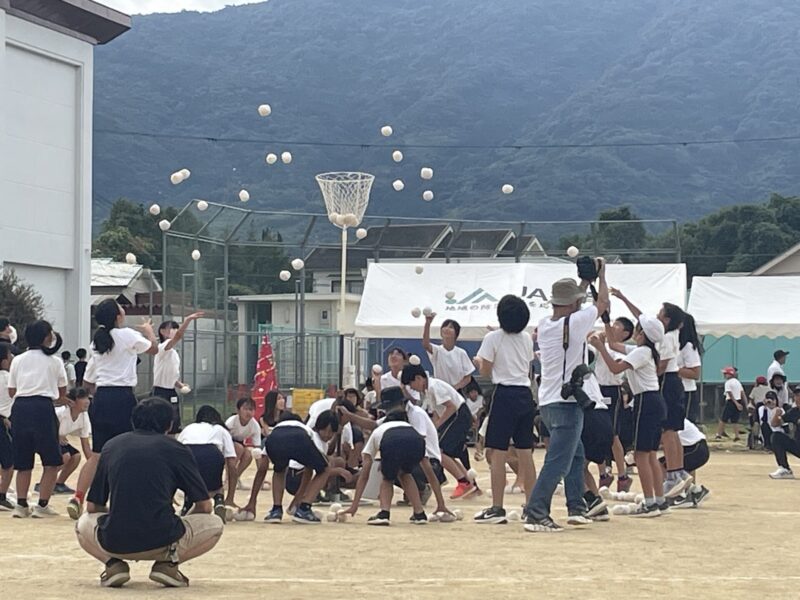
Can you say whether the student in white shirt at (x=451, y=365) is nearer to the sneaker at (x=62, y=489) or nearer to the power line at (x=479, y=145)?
the sneaker at (x=62, y=489)

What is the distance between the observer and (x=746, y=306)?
2358 cm

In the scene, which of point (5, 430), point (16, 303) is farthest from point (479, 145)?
point (5, 430)

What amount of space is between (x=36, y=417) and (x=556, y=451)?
4458mm

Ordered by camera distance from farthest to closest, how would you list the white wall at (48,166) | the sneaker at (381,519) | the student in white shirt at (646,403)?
the white wall at (48,166), the student in white shirt at (646,403), the sneaker at (381,519)

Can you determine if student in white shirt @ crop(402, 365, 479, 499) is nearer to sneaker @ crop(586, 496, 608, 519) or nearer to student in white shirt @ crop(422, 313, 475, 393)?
student in white shirt @ crop(422, 313, 475, 393)

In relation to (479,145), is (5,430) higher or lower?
lower

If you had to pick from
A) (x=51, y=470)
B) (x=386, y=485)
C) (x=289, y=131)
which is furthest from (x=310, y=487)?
(x=289, y=131)

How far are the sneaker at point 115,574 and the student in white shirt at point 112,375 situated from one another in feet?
12.5

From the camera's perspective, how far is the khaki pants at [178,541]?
7266 mm

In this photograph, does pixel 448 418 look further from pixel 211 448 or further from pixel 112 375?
pixel 112 375

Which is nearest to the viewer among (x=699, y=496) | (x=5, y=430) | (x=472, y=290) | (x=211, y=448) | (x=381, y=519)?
(x=211, y=448)

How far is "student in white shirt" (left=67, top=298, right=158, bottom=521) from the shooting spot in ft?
36.3

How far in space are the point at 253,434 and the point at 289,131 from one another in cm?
14743

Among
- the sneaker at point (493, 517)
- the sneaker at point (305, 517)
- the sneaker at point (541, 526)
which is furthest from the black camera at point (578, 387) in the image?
the sneaker at point (305, 517)
